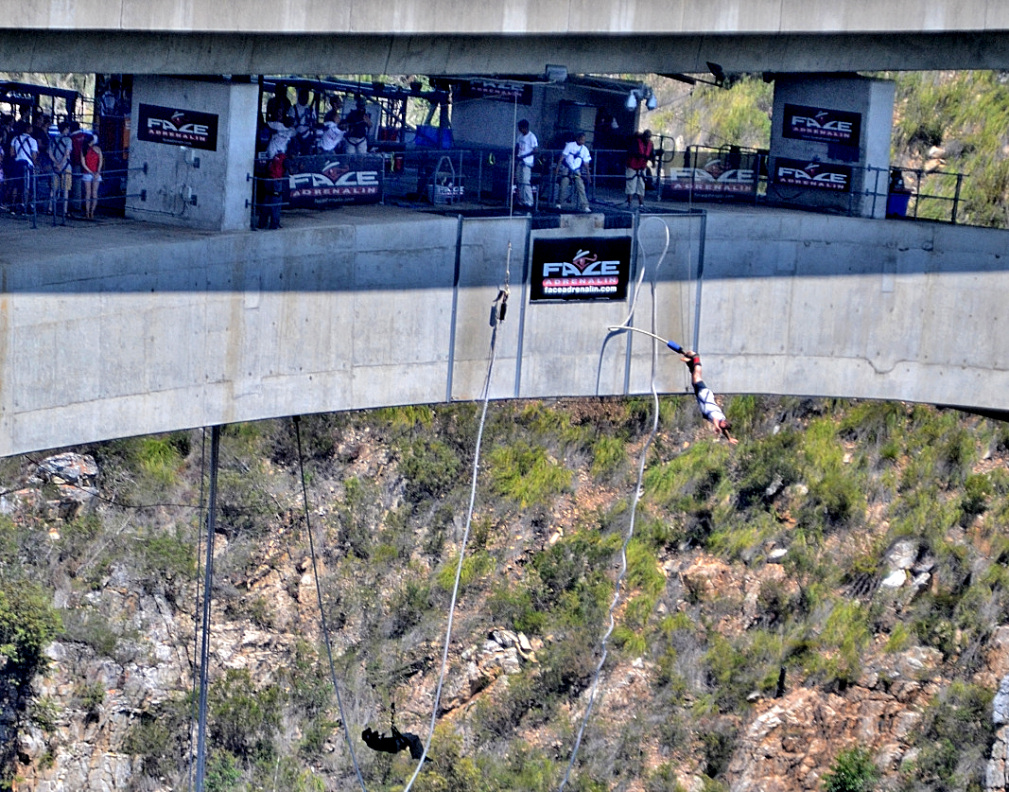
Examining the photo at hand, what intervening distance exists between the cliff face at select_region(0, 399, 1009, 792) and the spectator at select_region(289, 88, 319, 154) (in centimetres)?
1479

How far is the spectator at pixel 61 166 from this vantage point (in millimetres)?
22469

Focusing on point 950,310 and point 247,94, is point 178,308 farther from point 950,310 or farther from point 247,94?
point 950,310

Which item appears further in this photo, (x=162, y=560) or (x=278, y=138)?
(x=162, y=560)

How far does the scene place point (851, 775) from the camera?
34906mm

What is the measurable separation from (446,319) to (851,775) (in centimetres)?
1680

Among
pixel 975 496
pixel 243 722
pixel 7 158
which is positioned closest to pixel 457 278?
pixel 7 158

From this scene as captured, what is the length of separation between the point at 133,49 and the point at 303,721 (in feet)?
64.7

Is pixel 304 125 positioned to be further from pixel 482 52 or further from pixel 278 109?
pixel 482 52

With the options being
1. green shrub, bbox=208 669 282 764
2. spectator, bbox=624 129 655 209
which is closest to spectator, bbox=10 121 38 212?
spectator, bbox=624 129 655 209

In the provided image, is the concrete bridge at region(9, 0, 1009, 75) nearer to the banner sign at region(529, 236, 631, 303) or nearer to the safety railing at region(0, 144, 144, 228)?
the safety railing at region(0, 144, 144, 228)

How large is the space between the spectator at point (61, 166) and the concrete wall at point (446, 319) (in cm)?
142

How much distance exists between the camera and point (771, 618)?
37281 millimetres

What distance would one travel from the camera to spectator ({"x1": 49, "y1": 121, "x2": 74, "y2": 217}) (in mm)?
22469

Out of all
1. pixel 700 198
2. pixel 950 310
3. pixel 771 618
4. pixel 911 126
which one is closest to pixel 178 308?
pixel 700 198
